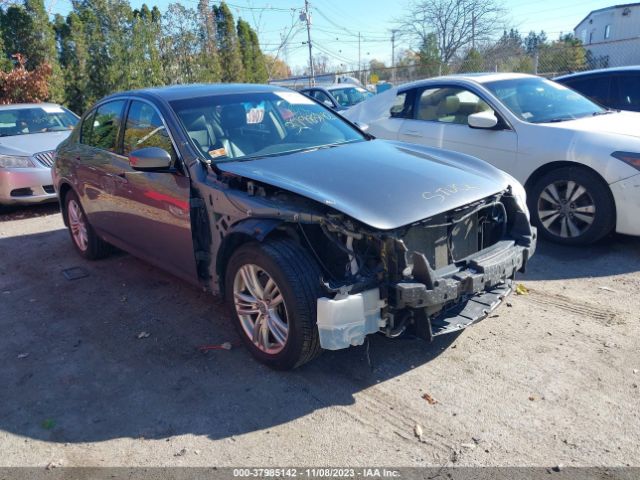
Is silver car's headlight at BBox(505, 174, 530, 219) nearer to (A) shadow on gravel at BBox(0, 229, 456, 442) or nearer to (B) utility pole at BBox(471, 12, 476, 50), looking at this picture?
(A) shadow on gravel at BBox(0, 229, 456, 442)

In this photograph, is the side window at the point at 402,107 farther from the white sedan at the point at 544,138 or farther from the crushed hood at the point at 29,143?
the crushed hood at the point at 29,143

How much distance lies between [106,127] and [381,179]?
9.96ft

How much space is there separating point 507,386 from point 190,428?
1.86 meters

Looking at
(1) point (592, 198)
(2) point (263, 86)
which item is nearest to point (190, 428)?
(2) point (263, 86)

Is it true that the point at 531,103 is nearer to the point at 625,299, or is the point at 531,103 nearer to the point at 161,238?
the point at 625,299

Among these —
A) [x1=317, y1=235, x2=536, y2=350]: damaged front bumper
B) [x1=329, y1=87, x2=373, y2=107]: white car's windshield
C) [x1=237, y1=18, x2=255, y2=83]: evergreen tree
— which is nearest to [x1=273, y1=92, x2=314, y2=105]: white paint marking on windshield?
[x1=317, y1=235, x2=536, y2=350]: damaged front bumper

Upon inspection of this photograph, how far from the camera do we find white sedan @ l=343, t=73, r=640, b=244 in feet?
16.5

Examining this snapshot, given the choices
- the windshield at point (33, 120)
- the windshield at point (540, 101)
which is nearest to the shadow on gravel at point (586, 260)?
the windshield at point (540, 101)

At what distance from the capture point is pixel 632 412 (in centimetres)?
292

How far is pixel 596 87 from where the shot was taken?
25.3 ft

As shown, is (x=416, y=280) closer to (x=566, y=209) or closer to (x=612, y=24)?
(x=566, y=209)

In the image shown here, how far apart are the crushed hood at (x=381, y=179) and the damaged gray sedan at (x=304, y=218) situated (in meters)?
0.01

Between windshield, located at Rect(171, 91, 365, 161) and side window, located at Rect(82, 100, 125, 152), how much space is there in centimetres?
99

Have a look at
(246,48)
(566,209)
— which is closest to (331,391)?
(566,209)
